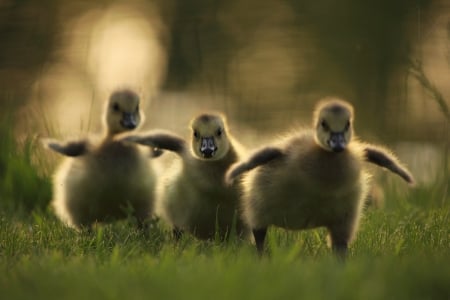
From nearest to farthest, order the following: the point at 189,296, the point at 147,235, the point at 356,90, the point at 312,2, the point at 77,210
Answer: the point at 189,296, the point at 147,235, the point at 77,210, the point at 356,90, the point at 312,2

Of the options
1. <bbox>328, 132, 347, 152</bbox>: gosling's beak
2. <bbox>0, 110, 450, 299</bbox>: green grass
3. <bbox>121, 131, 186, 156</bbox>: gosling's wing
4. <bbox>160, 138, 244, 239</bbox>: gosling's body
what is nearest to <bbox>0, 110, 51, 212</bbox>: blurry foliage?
<bbox>0, 110, 450, 299</bbox>: green grass

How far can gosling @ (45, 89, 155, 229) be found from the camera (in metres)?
7.68

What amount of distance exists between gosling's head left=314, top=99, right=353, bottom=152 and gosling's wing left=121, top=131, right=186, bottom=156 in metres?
1.34

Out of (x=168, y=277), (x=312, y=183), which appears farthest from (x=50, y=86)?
(x=168, y=277)

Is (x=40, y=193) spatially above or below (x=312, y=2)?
below

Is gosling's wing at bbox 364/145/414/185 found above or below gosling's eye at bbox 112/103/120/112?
below

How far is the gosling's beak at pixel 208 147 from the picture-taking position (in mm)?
6715

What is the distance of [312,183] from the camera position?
20.0 ft

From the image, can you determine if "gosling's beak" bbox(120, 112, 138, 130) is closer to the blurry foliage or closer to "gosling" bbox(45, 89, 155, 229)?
"gosling" bbox(45, 89, 155, 229)

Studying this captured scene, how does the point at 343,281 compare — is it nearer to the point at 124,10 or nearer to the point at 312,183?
the point at 312,183

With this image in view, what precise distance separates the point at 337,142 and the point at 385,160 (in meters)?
0.52

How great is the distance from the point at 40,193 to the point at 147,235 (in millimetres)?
2201

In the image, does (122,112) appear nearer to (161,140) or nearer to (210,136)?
(161,140)

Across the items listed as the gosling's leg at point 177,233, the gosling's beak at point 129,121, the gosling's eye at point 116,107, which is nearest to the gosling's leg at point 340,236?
the gosling's leg at point 177,233
